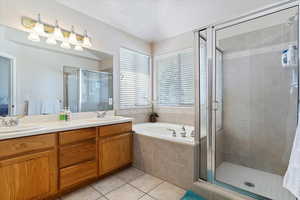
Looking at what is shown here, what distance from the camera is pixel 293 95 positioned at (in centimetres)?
150

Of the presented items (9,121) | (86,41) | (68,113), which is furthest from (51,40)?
(9,121)

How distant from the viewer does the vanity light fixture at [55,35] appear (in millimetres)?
1768

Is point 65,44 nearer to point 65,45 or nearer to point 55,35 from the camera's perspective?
point 65,45

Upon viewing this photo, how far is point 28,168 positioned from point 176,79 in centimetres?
256

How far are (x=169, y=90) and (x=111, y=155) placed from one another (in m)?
1.73

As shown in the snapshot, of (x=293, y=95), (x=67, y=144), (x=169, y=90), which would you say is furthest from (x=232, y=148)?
(x=67, y=144)

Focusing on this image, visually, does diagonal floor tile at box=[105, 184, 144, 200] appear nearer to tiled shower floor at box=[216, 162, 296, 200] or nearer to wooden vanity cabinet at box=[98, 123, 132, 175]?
wooden vanity cabinet at box=[98, 123, 132, 175]

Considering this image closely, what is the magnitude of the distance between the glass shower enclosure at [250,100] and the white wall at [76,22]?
160 cm

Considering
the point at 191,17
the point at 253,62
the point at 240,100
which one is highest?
the point at 191,17

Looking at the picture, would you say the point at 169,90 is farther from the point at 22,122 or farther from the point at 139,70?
the point at 22,122

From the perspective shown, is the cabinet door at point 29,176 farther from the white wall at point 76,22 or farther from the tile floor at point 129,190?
the white wall at point 76,22

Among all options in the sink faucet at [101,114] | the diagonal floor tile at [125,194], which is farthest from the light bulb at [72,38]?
A: the diagonal floor tile at [125,194]

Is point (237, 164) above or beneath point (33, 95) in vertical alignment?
beneath

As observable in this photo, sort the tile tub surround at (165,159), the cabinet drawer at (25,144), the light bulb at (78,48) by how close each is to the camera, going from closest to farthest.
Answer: the cabinet drawer at (25,144) → the tile tub surround at (165,159) → the light bulb at (78,48)
